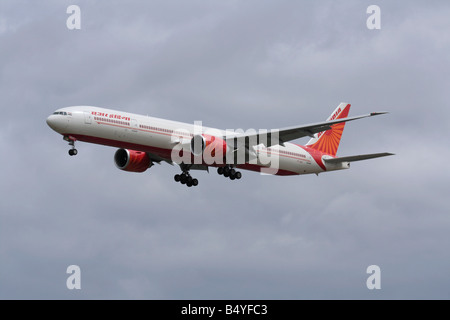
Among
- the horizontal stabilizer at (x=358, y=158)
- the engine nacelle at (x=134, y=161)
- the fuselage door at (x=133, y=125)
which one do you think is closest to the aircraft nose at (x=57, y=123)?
the fuselage door at (x=133, y=125)

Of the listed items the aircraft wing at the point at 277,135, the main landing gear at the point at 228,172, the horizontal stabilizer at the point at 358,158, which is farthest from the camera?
the main landing gear at the point at 228,172

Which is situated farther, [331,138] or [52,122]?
[331,138]

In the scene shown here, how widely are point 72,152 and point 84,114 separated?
281 centimetres

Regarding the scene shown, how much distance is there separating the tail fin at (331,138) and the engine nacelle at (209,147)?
11.2 metres

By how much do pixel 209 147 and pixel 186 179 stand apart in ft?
22.9

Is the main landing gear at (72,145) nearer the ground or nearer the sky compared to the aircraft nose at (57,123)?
nearer the ground

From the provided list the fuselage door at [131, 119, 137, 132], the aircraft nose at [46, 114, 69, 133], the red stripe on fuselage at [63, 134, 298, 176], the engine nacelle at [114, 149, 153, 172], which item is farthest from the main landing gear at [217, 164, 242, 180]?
the aircraft nose at [46, 114, 69, 133]

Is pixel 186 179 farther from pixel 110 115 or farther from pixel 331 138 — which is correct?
pixel 331 138

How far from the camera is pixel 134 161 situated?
7531cm

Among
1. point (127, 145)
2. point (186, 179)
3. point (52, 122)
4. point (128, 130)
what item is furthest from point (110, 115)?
point (186, 179)

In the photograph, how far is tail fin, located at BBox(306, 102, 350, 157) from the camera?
270 ft

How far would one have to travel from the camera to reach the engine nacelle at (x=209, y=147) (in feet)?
230

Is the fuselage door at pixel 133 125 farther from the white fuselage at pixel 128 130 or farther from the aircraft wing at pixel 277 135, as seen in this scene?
the aircraft wing at pixel 277 135

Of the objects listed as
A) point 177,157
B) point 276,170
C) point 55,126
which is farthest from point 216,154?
point 55,126
